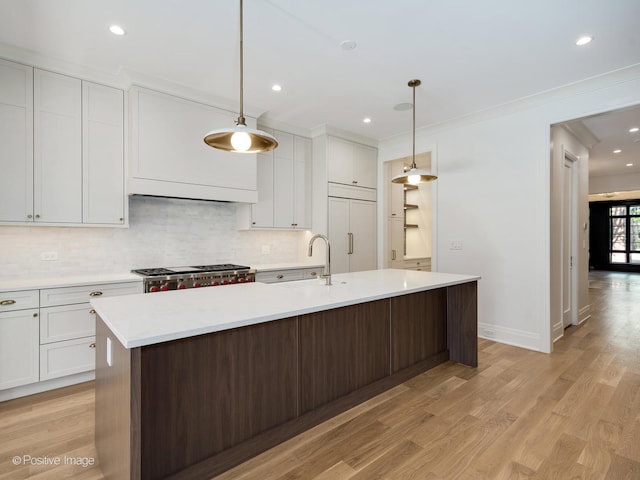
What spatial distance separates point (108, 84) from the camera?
312 cm

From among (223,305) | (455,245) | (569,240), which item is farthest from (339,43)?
(569,240)

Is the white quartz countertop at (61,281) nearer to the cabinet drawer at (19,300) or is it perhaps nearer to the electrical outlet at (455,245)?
the cabinet drawer at (19,300)

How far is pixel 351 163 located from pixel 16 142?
370 cm

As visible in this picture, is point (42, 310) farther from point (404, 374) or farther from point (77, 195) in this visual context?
point (404, 374)

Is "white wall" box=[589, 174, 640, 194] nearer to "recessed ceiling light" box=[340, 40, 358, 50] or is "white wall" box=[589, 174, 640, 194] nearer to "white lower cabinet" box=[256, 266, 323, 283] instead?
"white lower cabinet" box=[256, 266, 323, 283]

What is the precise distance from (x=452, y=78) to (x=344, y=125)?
1671 millimetres

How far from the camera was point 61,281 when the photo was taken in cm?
280

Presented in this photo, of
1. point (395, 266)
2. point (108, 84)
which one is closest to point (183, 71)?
point (108, 84)

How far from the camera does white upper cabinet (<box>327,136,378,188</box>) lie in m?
4.68

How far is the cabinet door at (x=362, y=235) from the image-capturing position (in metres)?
4.92

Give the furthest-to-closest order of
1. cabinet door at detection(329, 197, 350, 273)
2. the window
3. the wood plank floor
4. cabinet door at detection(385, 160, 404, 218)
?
the window
cabinet door at detection(385, 160, 404, 218)
cabinet door at detection(329, 197, 350, 273)
the wood plank floor

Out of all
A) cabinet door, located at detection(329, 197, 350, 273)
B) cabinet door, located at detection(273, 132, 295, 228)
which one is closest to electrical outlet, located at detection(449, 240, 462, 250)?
cabinet door, located at detection(329, 197, 350, 273)

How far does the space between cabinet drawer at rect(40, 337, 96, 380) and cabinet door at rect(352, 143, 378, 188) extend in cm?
377

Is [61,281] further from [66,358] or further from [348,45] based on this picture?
[348,45]
